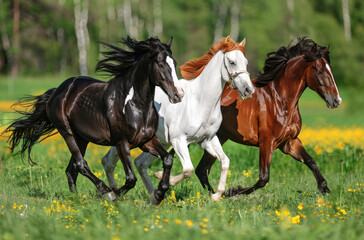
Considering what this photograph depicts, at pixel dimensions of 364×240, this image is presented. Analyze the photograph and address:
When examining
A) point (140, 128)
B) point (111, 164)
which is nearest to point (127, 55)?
point (140, 128)

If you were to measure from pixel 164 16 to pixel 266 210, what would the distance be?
38308mm

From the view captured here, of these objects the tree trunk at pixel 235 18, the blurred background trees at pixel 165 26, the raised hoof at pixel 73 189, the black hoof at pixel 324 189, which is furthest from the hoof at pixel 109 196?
the tree trunk at pixel 235 18

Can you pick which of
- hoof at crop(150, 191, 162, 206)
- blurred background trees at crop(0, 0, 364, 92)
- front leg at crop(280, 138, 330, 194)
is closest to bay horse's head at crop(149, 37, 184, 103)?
hoof at crop(150, 191, 162, 206)

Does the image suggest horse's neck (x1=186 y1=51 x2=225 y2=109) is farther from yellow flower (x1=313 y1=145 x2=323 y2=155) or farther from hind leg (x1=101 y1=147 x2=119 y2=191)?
yellow flower (x1=313 y1=145 x2=323 y2=155)

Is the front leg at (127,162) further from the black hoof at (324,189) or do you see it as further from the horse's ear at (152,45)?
the black hoof at (324,189)

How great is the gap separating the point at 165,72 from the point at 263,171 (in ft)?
6.39

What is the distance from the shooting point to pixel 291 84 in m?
7.24

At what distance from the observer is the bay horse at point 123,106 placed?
6121 millimetres

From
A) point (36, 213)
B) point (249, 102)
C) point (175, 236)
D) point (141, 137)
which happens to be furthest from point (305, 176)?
point (175, 236)

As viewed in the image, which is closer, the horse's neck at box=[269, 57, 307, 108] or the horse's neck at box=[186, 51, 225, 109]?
the horse's neck at box=[186, 51, 225, 109]

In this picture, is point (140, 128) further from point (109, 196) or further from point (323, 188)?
point (323, 188)

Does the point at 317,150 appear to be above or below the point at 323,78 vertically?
below

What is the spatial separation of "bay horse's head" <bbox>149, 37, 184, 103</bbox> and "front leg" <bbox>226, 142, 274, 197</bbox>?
170 centimetres

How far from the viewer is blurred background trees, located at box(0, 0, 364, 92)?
37.8 m
